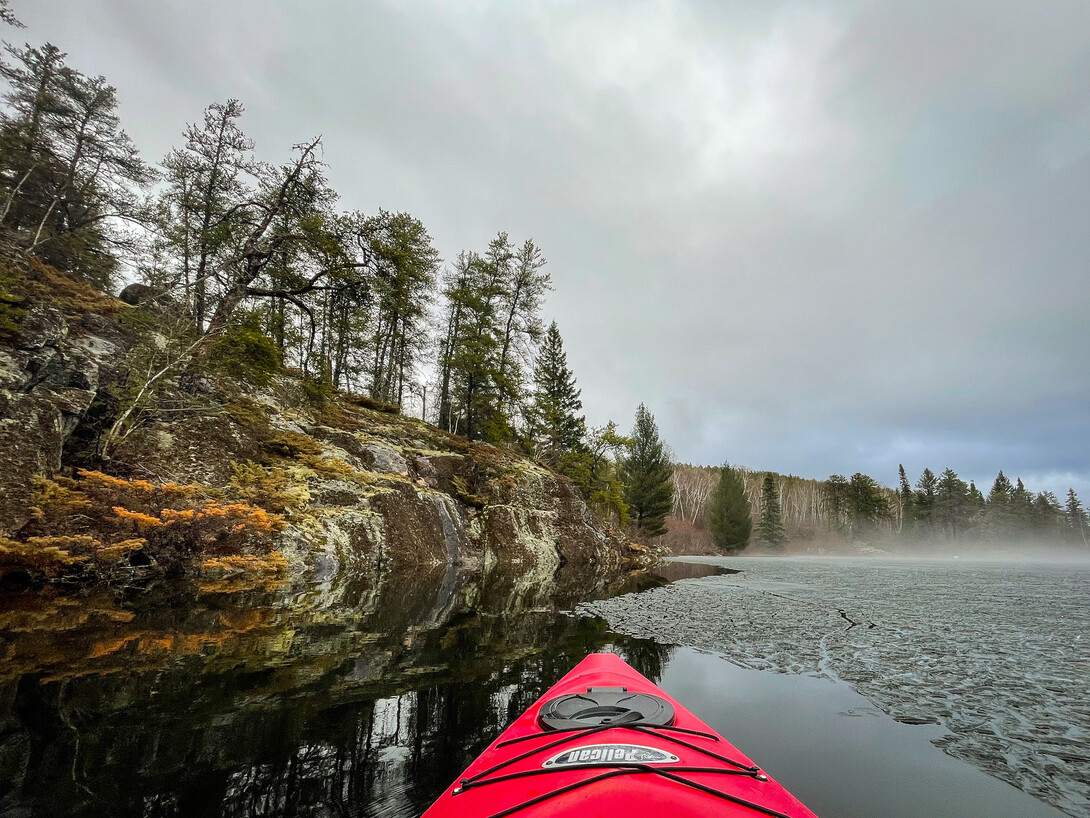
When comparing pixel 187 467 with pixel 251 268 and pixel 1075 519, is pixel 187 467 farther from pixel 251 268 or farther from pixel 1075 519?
pixel 1075 519

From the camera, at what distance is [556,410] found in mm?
26422

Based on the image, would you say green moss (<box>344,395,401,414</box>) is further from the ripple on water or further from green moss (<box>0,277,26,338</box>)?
the ripple on water

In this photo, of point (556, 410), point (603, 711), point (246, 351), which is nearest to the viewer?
point (603, 711)

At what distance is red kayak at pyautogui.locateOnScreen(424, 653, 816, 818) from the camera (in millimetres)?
1331

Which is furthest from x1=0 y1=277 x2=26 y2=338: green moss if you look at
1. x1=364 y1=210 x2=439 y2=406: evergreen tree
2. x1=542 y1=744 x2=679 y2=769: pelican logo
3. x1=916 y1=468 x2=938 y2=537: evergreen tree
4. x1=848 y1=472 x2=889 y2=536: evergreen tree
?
x1=916 y1=468 x2=938 y2=537: evergreen tree

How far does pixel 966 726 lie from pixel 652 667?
8.01ft

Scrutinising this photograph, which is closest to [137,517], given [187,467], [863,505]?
[187,467]

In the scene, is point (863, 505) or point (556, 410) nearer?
point (556, 410)

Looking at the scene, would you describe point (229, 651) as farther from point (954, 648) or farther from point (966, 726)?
point (954, 648)

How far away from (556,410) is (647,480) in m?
15.1

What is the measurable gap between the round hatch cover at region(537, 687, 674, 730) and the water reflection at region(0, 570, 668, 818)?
70 centimetres

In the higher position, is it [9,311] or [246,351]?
[246,351]

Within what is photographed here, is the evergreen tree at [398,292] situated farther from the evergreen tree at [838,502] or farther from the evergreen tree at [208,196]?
the evergreen tree at [838,502]

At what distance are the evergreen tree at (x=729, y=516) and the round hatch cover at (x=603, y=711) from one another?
49021 mm
